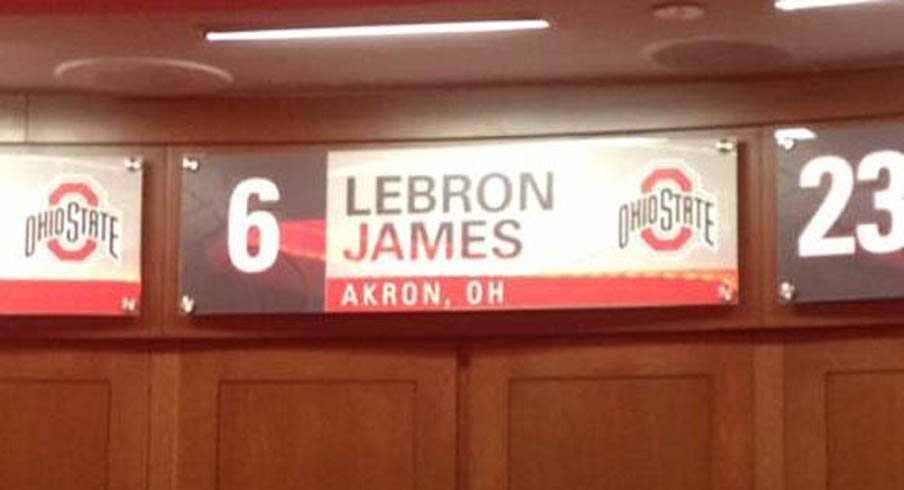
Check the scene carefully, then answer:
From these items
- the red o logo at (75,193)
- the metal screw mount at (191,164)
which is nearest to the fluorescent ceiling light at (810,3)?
the metal screw mount at (191,164)

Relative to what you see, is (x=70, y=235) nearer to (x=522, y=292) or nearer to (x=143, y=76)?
(x=143, y=76)

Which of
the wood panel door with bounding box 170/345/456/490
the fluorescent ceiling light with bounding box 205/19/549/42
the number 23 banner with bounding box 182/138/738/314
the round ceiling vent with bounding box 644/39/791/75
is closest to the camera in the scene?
the fluorescent ceiling light with bounding box 205/19/549/42

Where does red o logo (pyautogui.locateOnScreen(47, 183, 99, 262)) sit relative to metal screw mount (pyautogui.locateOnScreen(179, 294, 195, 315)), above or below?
above

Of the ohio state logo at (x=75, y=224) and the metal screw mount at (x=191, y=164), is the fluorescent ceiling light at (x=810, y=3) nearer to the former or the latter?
the metal screw mount at (x=191, y=164)

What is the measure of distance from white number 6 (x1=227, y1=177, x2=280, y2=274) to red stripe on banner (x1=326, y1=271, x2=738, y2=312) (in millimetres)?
180

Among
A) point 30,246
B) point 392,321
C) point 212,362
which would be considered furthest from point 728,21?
point 30,246

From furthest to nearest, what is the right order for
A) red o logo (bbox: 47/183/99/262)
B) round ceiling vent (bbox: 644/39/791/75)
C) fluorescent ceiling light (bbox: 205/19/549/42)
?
red o logo (bbox: 47/183/99/262) < round ceiling vent (bbox: 644/39/791/75) < fluorescent ceiling light (bbox: 205/19/549/42)

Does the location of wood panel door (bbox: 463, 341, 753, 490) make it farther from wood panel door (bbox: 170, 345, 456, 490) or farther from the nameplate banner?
the nameplate banner

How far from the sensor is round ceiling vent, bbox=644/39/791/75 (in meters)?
4.07

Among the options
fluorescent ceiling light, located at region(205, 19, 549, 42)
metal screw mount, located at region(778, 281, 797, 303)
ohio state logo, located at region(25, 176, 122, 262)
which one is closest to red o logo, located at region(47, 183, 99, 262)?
ohio state logo, located at region(25, 176, 122, 262)

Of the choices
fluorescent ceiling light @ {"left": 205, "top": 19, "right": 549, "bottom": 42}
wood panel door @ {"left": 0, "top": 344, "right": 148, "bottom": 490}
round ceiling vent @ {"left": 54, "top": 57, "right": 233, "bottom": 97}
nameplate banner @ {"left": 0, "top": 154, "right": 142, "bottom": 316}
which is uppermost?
fluorescent ceiling light @ {"left": 205, "top": 19, "right": 549, "bottom": 42}

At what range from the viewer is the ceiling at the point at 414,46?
379cm

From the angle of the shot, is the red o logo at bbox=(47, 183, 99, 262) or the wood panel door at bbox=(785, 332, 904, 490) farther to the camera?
the red o logo at bbox=(47, 183, 99, 262)

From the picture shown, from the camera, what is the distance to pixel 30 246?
4.61 meters
